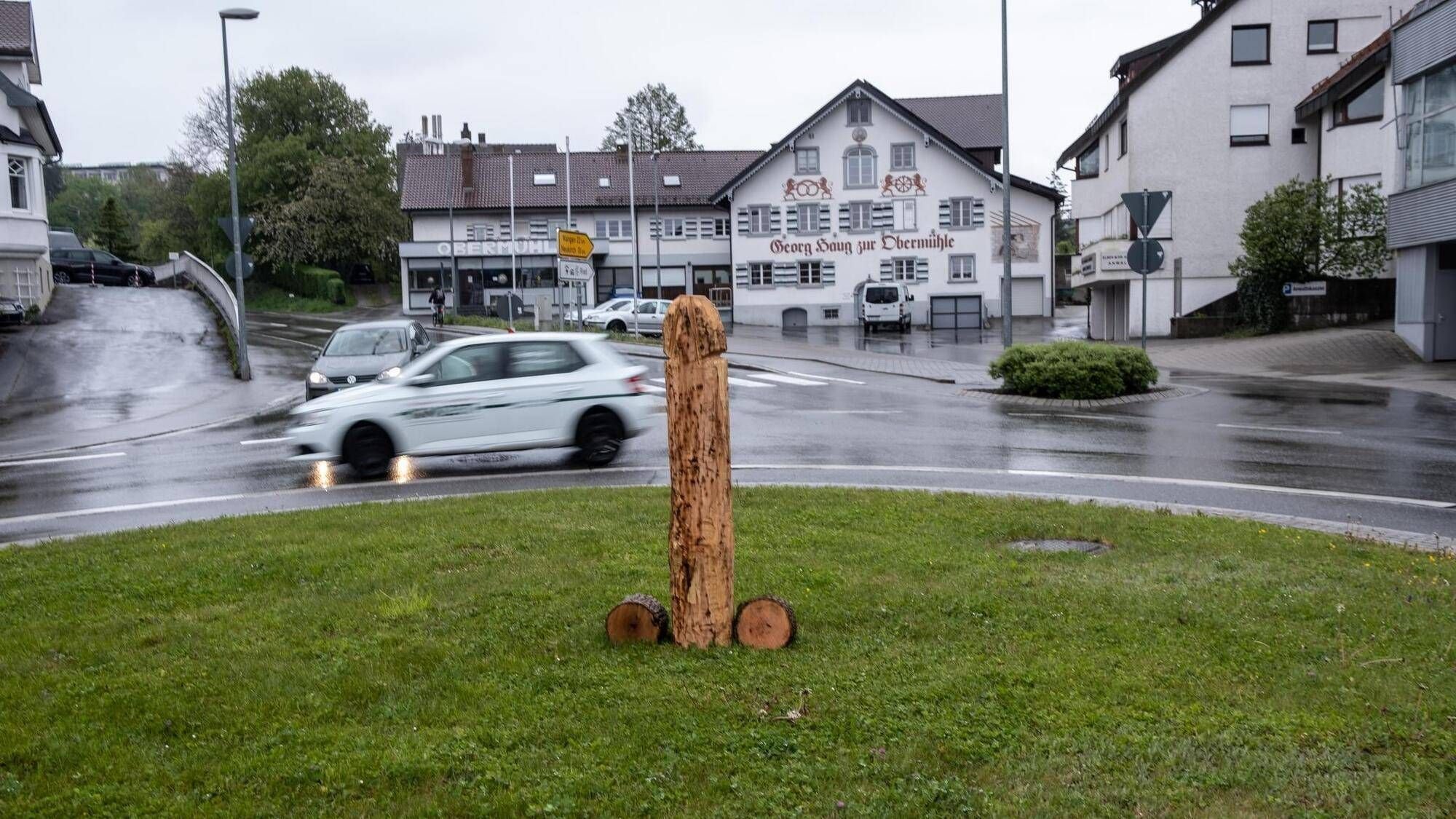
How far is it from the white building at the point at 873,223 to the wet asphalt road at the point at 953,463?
41.9 metres

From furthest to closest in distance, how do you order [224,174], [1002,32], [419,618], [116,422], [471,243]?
[224,174]
[471,243]
[1002,32]
[116,422]
[419,618]

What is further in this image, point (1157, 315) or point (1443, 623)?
point (1157, 315)

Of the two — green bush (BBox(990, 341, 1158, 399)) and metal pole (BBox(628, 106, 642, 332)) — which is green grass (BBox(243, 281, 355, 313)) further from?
green bush (BBox(990, 341, 1158, 399))

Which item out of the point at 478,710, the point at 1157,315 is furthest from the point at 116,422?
the point at 1157,315

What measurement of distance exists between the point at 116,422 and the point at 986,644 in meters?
20.3

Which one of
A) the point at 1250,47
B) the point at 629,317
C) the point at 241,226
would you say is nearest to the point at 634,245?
the point at 629,317

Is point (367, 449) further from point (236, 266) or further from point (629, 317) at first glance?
point (629, 317)

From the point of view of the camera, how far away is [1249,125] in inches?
1623

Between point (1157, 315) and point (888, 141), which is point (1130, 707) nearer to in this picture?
point (1157, 315)

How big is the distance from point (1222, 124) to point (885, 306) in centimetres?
1519

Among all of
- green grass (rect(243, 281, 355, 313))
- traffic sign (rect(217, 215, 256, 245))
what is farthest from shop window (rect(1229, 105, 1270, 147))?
green grass (rect(243, 281, 355, 313))

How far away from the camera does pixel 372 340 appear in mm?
22578

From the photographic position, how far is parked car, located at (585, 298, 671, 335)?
48.2 meters

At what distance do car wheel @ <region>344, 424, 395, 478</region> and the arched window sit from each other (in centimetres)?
5097
